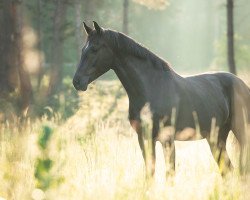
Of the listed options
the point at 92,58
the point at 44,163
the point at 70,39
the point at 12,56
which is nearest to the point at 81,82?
the point at 92,58

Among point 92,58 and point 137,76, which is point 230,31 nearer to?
point 137,76

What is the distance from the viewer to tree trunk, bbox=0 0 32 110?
1552 cm

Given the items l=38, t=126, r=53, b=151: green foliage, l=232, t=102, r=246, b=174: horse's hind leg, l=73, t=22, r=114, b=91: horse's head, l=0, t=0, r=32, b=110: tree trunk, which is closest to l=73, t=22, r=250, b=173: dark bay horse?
l=73, t=22, r=114, b=91: horse's head

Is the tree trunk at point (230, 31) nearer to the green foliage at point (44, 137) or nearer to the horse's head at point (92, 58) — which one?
the horse's head at point (92, 58)

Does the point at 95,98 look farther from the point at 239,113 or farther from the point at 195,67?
the point at 195,67

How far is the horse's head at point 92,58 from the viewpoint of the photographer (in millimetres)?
5988

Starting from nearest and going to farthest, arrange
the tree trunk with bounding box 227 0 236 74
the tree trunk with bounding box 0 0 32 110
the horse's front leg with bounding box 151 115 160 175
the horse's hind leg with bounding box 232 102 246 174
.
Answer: the horse's front leg with bounding box 151 115 160 175
the horse's hind leg with bounding box 232 102 246 174
the tree trunk with bounding box 227 0 236 74
the tree trunk with bounding box 0 0 32 110

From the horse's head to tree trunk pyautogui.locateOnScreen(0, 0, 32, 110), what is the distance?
31.7 ft

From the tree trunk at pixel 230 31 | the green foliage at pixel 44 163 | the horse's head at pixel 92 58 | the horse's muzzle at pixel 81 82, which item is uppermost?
the tree trunk at pixel 230 31

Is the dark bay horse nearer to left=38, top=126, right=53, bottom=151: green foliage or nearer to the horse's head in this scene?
the horse's head

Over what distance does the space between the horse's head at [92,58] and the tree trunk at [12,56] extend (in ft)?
31.7

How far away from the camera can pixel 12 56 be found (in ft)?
57.2

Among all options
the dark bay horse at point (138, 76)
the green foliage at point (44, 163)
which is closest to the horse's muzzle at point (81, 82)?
the dark bay horse at point (138, 76)

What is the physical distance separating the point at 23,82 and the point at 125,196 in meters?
12.3
